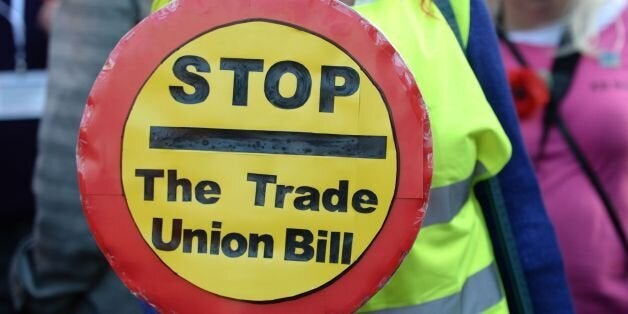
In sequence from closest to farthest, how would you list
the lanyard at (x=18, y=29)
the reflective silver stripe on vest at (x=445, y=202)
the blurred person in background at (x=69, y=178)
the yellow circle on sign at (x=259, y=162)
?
1. the yellow circle on sign at (x=259, y=162)
2. the reflective silver stripe on vest at (x=445, y=202)
3. the blurred person in background at (x=69, y=178)
4. the lanyard at (x=18, y=29)

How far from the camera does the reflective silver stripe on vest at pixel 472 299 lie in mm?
986

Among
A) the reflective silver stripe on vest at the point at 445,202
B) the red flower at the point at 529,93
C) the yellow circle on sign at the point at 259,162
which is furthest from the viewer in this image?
the red flower at the point at 529,93

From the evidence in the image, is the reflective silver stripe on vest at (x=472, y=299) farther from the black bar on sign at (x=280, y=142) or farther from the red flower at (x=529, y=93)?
the red flower at (x=529, y=93)

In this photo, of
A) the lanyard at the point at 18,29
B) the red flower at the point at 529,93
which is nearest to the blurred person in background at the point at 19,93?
the lanyard at the point at 18,29

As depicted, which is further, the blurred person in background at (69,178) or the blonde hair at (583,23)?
the blonde hair at (583,23)

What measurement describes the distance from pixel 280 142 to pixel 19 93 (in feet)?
3.57

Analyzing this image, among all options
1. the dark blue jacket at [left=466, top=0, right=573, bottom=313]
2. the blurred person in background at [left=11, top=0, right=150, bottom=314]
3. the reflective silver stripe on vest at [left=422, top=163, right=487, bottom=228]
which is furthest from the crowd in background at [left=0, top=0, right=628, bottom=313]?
the reflective silver stripe on vest at [left=422, top=163, right=487, bottom=228]

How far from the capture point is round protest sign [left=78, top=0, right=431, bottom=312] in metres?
0.80

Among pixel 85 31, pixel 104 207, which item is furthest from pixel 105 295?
pixel 104 207

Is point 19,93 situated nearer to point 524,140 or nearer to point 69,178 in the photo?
point 69,178

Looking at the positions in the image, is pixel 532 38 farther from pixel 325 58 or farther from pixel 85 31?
pixel 325 58

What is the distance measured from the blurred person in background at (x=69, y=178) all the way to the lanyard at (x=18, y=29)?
298 millimetres

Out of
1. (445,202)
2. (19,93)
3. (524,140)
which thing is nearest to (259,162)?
(445,202)

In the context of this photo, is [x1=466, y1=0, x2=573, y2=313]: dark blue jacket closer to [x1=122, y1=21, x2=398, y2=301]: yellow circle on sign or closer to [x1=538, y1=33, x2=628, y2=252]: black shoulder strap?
[x1=122, y1=21, x2=398, y2=301]: yellow circle on sign
